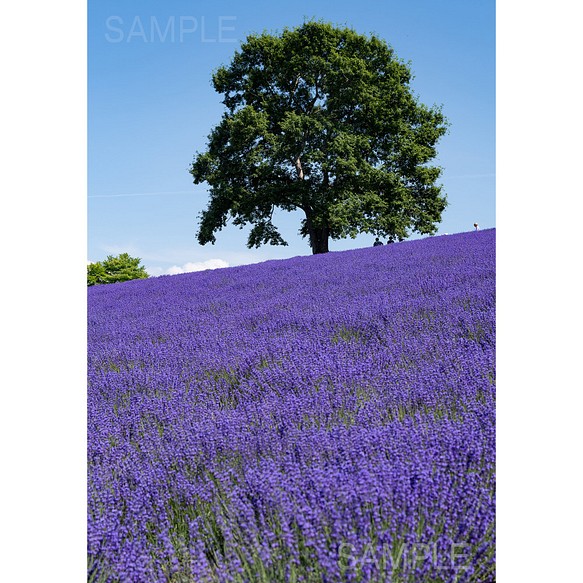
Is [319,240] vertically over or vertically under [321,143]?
under

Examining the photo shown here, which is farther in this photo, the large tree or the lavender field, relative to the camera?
the large tree

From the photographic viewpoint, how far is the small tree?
47.7 ft

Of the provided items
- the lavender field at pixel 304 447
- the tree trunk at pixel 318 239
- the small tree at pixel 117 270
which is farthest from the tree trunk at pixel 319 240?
the lavender field at pixel 304 447

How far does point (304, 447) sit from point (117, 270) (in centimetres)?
1398

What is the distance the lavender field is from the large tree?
8.48 meters

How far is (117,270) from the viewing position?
14.8m

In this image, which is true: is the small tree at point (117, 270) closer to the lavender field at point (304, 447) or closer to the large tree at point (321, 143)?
the large tree at point (321, 143)

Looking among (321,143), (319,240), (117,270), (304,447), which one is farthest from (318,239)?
(304,447)

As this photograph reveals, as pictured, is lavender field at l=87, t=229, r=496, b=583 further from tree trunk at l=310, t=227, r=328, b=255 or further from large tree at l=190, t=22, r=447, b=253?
tree trunk at l=310, t=227, r=328, b=255

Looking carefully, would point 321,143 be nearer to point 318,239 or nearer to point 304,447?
point 318,239

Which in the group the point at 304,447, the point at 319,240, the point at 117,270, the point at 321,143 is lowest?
the point at 304,447

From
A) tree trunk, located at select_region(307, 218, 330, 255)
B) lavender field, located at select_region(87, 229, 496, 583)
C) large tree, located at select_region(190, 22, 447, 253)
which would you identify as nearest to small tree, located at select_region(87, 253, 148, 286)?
large tree, located at select_region(190, 22, 447, 253)
